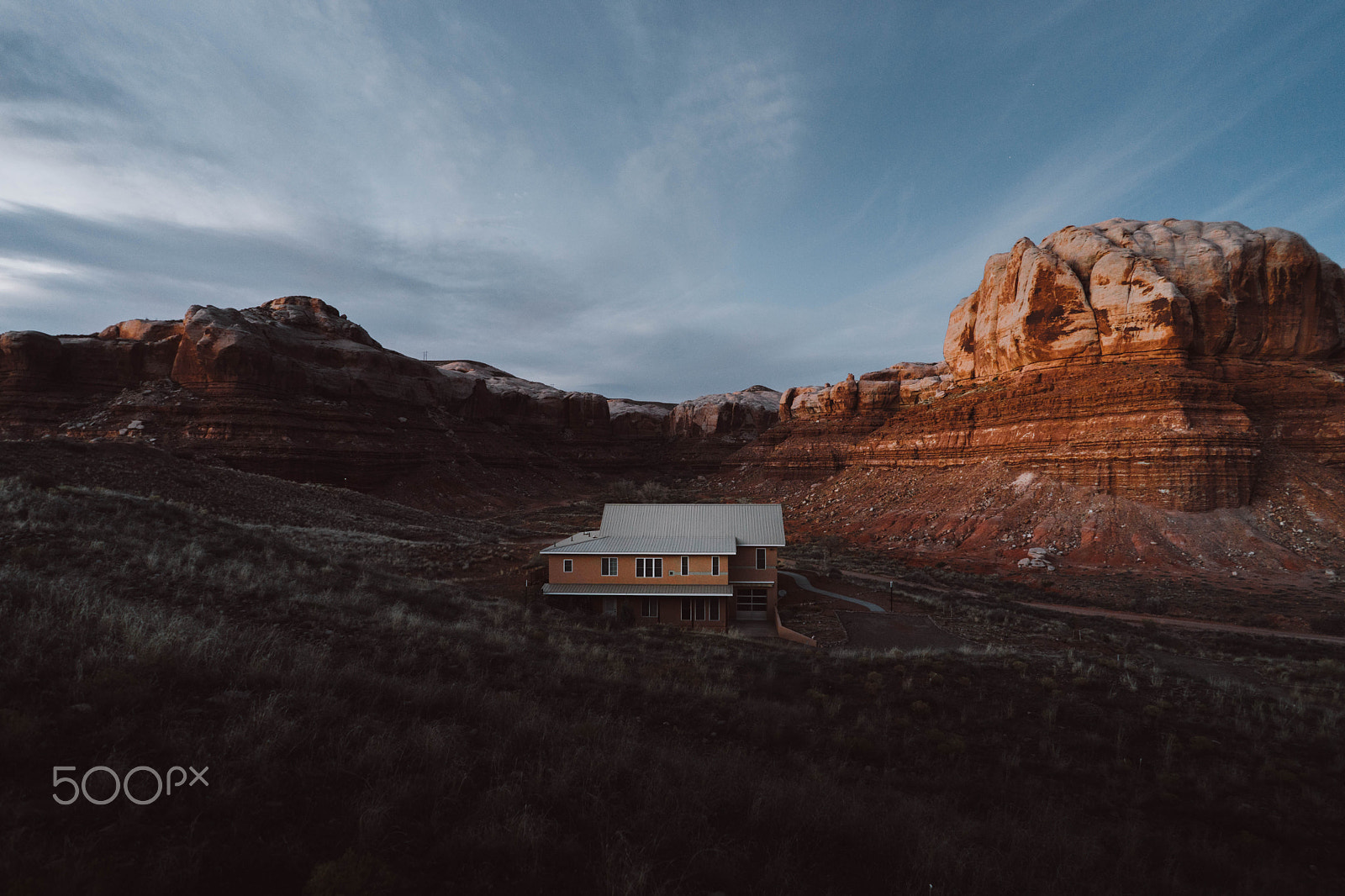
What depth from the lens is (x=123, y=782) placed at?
4406 mm

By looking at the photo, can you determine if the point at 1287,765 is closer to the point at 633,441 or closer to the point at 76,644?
the point at 76,644

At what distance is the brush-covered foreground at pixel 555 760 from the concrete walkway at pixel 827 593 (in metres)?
11.5

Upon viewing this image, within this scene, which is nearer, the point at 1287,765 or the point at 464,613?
the point at 1287,765

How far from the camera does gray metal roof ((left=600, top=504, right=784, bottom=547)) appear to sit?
77.3 ft

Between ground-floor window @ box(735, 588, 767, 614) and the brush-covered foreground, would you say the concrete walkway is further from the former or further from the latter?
the brush-covered foreground

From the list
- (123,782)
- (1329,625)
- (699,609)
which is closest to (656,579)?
(699,609)

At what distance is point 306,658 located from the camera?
760 centimetres

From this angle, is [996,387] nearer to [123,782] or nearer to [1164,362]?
[1164,362]

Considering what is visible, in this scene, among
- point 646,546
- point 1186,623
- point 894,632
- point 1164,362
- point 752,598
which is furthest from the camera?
point 1164,362

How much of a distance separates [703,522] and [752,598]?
3.89 m

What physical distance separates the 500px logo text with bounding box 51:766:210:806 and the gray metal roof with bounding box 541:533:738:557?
55.3 ft

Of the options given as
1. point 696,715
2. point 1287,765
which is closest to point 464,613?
point 696,715

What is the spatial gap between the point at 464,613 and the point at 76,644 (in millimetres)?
8520

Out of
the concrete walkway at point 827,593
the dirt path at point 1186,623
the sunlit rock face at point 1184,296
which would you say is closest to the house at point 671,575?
the concrete walkway at point 827,593
